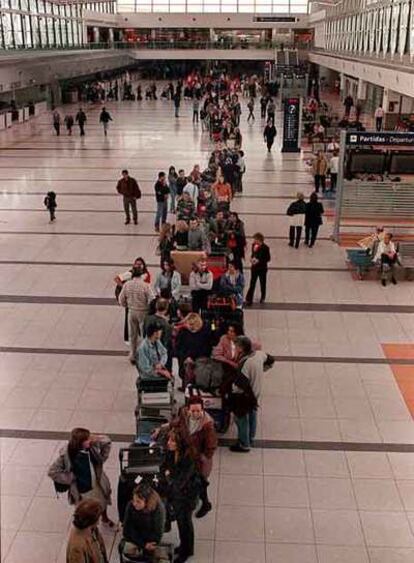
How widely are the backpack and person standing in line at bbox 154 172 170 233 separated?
822 cm

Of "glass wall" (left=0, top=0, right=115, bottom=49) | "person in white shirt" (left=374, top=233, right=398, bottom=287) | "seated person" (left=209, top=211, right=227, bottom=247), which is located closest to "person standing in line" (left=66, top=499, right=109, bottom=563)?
"seated person" (left=209, top=211, right=227, bottom=247)

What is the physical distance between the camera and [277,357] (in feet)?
30.6

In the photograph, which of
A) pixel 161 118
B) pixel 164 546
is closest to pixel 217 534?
pixel 164 546

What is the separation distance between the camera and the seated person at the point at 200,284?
916 centimetres

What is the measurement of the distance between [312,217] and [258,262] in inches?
139

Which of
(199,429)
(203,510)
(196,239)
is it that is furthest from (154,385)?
(196,239)

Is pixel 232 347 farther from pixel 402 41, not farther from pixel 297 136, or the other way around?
pixel 402 41

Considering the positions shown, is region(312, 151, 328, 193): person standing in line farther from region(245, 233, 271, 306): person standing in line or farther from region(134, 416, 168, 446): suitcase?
region(134, 416, 168, 446): suitcase

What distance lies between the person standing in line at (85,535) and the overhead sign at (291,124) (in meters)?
22.1

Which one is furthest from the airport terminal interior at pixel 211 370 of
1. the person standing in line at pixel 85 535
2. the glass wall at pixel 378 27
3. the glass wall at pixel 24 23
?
the glass wall at pixel 24 23

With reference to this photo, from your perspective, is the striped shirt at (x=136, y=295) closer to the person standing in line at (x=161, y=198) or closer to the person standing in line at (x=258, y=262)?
the person standing in line at (x=258, y=262)

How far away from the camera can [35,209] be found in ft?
57.1

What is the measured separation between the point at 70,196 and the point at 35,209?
1.71 metres

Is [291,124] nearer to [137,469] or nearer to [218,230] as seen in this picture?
[218,230]
